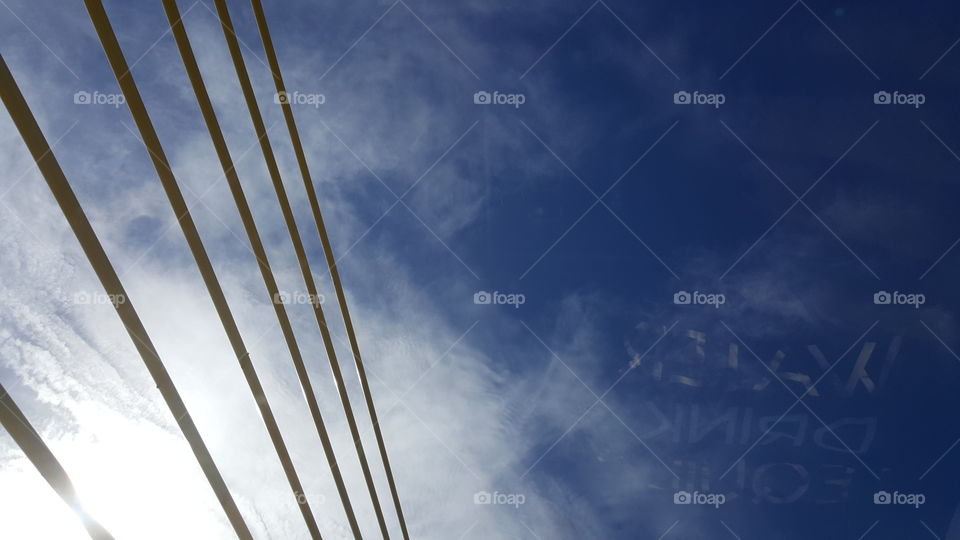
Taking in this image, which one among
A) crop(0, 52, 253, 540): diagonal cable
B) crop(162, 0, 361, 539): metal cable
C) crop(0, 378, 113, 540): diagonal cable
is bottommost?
crop(0, 378, 113, 540): diagonal cable

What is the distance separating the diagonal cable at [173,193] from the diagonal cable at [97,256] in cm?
50

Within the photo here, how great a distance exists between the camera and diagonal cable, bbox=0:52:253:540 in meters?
1.89

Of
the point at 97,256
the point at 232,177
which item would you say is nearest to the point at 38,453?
the point at 97,256

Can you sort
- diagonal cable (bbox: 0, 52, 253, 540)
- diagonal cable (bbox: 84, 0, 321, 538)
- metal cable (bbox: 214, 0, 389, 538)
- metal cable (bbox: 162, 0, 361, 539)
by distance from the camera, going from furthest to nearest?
metal cable (bbox: 214, 0, 389, 538) < metal cable (bbox: 162, 0, 361, 539) < diagonal cable (bbox: 84, 0, 321, 538) < diagonal cable (bbox: 0, 52, 253, 540)

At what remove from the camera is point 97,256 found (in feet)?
7.38

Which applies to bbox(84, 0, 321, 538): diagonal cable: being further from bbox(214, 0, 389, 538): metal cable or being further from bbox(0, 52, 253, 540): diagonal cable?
bbox(214, 0, 389, 538): metal cable

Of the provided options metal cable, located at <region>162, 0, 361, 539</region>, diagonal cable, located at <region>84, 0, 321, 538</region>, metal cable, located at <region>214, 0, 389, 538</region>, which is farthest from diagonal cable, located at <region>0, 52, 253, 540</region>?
metal cable, located at <region>214, 0, 389, 538</region>

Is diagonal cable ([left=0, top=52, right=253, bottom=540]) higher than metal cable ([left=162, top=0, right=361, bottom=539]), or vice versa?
metal cable ([left=162, top=0, right=361, bottom=539])

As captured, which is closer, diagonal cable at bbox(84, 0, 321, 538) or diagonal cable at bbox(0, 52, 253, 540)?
diagonal cable at bbox(0, 52, 253, 540)

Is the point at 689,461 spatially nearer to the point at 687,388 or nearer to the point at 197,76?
the point at 687,388

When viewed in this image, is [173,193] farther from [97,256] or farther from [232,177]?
[97,256]

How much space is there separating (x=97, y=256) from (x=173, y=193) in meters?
0.60

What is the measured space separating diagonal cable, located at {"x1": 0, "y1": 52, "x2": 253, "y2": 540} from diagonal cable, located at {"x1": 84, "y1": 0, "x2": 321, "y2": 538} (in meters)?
0.50

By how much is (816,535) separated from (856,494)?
258cm
